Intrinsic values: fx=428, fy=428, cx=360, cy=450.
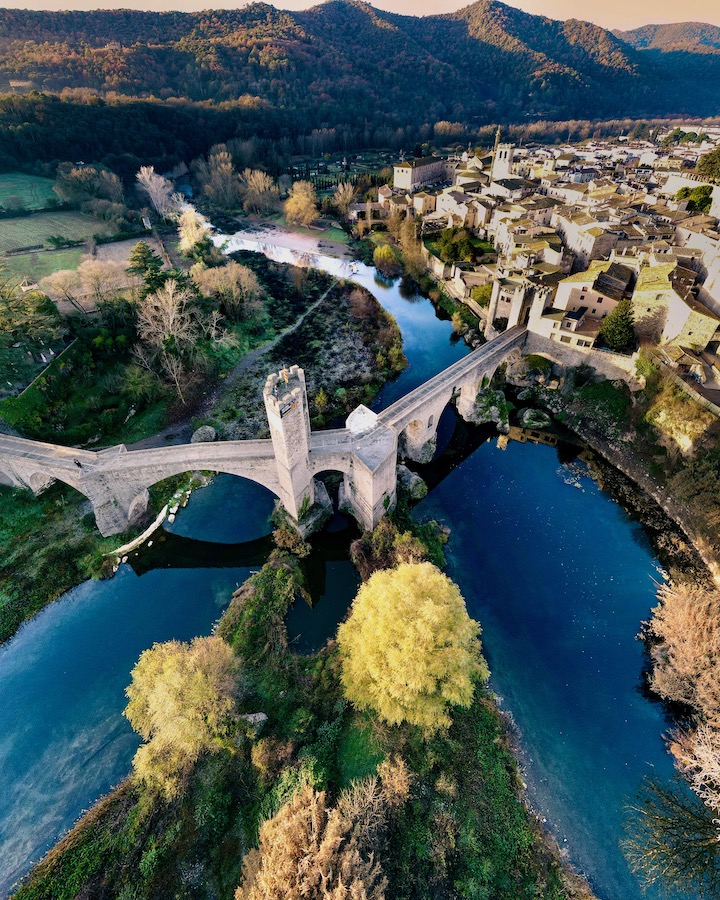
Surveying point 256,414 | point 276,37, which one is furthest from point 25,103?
point 276,37

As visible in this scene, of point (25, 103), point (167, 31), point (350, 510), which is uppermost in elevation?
point (167, 31)

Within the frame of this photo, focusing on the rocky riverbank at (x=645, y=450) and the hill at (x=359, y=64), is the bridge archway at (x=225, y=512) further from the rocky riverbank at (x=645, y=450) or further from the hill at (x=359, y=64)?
the hill at (x=359, y=64)

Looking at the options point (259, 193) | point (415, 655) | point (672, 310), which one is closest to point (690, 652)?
point (415, 655)

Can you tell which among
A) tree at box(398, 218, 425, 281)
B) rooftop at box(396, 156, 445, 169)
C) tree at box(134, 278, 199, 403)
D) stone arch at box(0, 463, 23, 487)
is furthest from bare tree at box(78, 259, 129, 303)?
rooftop at box(396, 156, 445, 169)

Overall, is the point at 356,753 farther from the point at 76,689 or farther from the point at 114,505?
the point at 114,505

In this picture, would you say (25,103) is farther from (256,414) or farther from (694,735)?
(694,735)

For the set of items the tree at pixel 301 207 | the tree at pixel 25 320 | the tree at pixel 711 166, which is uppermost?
the tree at pixel 711 166

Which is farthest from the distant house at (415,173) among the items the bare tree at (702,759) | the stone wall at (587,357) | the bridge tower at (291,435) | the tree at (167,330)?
the bare tree at (702,759)
